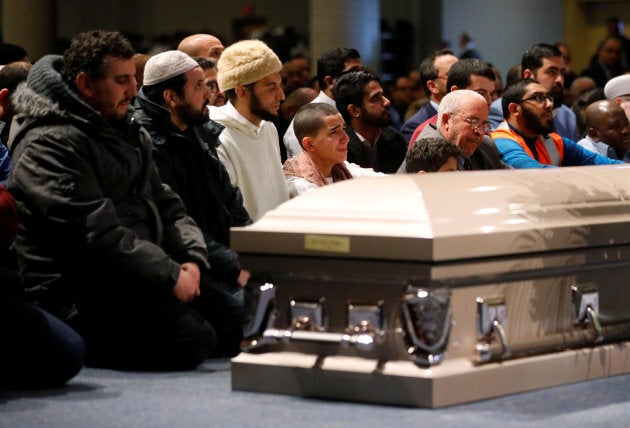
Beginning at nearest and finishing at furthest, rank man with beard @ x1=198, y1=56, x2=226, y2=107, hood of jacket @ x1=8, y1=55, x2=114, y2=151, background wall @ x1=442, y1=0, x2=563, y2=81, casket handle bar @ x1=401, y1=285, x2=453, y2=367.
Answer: casket handle bar @ x1=401, y1=285, x2=453, y2=367 < hood of jacket @ x1=8, y1=55, x2=114, y2=151 < man with beard @ x1=198, y1=56, x2=226, y2=107 < background wall @ x1=442, y1=0, x2=563, y2=81

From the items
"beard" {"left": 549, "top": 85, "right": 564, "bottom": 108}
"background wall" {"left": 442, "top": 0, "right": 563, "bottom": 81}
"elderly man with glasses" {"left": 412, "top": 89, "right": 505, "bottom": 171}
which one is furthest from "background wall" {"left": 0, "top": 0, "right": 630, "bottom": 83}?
"elderly man with glasses" {"left": 412, "top": 89, "right": 505, "bottom": 171}

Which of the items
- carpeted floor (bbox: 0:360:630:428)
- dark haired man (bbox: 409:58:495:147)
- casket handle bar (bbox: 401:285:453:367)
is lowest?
carpeted floor (bbox: 0:360:630:428)

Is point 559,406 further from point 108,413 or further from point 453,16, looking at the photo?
point 453,16

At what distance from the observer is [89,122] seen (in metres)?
4.95

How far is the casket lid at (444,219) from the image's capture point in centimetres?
426

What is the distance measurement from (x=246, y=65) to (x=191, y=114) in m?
0.68

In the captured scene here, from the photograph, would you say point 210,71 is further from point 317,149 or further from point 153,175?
point 153,175

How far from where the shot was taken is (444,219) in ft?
14.1

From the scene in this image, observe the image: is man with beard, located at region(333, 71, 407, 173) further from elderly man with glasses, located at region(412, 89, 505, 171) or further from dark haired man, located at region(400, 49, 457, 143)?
elderly man with glasses, located at region(412, 89, 505, 171)

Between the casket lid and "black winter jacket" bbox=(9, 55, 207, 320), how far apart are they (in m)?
0.55

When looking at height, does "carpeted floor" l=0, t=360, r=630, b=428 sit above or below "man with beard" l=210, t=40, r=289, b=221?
below

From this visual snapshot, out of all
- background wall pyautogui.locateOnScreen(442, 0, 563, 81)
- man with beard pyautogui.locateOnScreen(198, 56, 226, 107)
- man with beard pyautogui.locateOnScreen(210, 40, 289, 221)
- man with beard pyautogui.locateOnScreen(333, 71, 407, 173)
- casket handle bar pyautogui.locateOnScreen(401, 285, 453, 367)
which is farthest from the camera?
background wall pyautogui.locateOnScreen(442, 0, 563, 81)

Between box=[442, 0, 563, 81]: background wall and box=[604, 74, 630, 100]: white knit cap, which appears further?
box=[442, 0, 563, 81]: background wall

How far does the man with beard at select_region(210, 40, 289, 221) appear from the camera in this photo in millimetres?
6078
